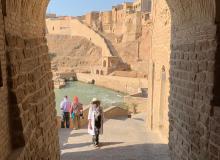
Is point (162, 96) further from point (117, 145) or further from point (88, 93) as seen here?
point (88, 93)

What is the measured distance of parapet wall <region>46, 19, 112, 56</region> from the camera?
169 ft

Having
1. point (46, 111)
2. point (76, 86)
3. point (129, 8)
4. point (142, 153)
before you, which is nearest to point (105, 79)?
point (76, 86)

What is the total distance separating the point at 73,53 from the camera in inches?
2133

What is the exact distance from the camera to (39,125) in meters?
5.32

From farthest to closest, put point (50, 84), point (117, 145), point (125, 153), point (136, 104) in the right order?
point (136, 104) → point (117, 145) → point (125, 153) → point (50, 84)

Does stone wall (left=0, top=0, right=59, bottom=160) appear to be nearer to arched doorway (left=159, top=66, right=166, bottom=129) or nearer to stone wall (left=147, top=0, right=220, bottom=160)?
stone wall (left=147, top=0, right=220, bottom=160)

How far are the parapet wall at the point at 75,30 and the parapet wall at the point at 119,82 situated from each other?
24.2 feet

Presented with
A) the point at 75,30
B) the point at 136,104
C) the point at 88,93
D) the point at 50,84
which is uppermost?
the point at 75,30

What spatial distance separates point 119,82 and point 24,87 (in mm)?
31612

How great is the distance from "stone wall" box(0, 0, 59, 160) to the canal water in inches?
936

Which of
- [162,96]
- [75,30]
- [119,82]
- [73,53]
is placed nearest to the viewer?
[162,96]

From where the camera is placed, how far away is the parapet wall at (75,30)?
51.4 meters

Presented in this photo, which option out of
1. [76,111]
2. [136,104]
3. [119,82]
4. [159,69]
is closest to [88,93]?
[119,82]

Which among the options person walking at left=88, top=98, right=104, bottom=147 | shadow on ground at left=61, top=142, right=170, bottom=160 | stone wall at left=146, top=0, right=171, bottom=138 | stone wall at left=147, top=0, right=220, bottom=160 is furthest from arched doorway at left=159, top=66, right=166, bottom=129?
stone wall at left=147, top=0, right=220, bottom=160
